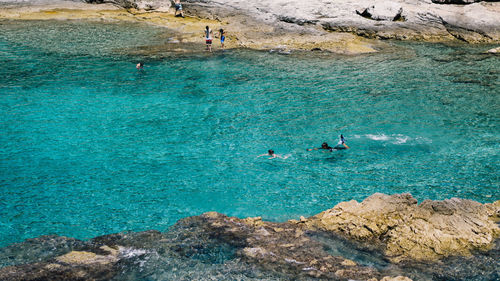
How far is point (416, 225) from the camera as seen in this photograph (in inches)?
511

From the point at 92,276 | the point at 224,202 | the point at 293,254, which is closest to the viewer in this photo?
the point at 92,276

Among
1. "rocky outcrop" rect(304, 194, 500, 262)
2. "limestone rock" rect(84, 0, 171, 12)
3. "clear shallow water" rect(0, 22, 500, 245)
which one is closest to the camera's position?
"rocky outcrop" rect(304, 194, 500, 262)

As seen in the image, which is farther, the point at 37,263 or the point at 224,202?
the point at 224,202

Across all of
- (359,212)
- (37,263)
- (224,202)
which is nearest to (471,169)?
(359,212)

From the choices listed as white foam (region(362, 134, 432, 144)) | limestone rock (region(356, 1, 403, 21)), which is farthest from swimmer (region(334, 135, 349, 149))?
limestone rock (region(356, 1, 403, 21))

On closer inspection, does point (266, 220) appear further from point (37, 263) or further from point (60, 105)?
point (60, 105)

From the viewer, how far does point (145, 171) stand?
61.5ft

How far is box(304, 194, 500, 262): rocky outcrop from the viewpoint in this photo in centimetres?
1223

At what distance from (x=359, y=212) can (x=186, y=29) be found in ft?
103

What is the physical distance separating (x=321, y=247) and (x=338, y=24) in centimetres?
3074

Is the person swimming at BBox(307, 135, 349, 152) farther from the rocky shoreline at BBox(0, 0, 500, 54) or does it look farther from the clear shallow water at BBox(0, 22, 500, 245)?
the rocky shoreline at BBox(0, 0, 500, 54)

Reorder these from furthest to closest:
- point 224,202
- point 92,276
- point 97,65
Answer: point 97,65 → point 224,202 → point 92,276

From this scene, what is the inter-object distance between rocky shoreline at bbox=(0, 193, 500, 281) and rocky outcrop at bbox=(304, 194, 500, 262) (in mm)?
29

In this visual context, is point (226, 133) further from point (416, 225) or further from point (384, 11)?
point (384, 11)
